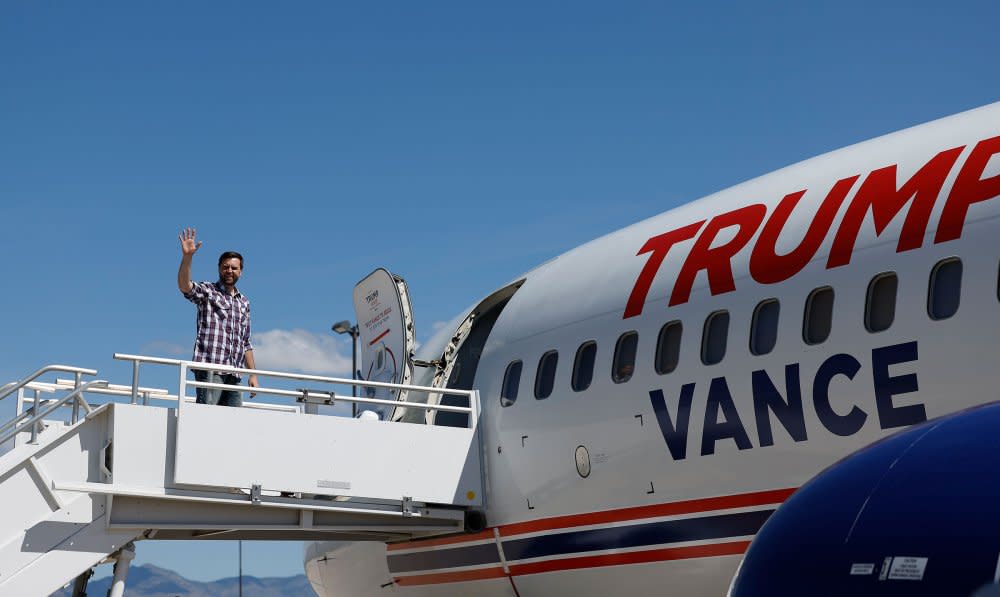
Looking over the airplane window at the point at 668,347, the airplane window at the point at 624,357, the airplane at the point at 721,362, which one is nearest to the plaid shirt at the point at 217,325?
the airplane at the point at 721,362

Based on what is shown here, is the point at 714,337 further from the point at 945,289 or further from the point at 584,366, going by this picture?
the point at 945,289

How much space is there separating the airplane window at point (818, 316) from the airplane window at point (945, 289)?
99cm

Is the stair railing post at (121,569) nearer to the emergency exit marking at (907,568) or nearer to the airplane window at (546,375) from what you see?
the airplane window at (546,375)

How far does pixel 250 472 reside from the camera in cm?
1247

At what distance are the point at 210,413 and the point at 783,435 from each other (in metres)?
5.82

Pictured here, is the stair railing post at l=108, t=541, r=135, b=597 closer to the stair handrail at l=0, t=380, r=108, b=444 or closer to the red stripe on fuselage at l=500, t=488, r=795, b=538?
the stair handrail at l=0, t=380, r=108, b=444

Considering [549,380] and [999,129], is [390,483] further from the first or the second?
[999,129]

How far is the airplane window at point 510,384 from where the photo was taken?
46.2ft

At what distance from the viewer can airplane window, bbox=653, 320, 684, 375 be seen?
1165 cm

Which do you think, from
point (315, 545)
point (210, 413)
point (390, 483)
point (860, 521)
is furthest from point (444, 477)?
point (860, 521)

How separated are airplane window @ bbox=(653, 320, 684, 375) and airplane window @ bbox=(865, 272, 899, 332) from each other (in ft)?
7.29

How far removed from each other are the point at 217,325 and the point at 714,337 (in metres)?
5.77

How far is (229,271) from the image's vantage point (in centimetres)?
1395

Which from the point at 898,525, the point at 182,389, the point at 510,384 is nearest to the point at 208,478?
the point at 182,389
